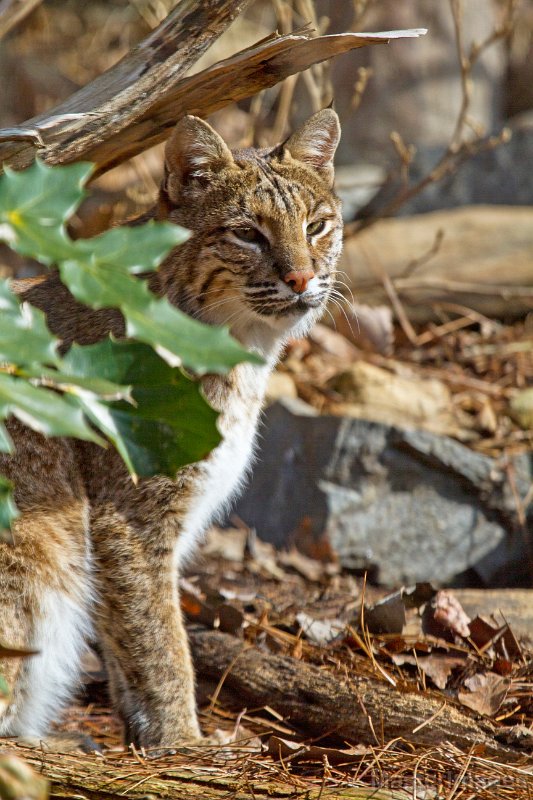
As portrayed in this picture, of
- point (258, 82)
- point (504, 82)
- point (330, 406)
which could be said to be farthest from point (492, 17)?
point (258, 82)

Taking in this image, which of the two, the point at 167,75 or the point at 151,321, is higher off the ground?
the point at 167,75

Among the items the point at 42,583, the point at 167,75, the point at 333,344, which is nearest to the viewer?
the point at 42,583

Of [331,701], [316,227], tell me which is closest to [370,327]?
[316,227]

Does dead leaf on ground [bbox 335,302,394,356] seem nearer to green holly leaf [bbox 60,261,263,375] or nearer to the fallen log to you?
the fallen log

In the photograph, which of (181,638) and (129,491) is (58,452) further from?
(181,638)

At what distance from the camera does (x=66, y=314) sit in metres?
3.34

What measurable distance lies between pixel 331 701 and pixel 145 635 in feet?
2.31

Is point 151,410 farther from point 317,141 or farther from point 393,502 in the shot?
point 393,502

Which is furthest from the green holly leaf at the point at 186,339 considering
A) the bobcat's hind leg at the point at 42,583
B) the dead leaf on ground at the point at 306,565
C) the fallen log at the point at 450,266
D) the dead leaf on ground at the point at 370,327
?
the fallen log at the point at 450,266

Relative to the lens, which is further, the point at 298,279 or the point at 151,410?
the point at 298,279

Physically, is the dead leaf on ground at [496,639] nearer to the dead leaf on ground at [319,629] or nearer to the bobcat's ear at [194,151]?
the dead leaf on ground at [319,629]

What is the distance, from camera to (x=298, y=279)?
10.4 ft

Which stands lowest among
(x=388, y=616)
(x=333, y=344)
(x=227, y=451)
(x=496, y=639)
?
(x=496, y=639)

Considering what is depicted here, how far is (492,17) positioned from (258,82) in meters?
7.27
